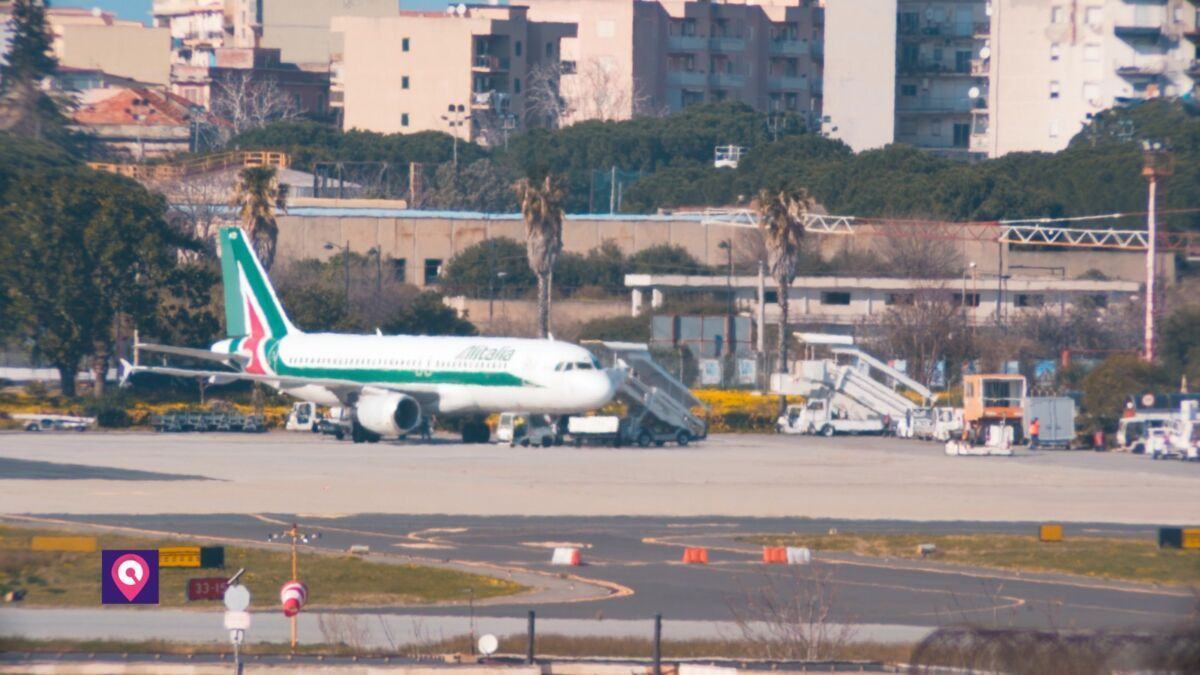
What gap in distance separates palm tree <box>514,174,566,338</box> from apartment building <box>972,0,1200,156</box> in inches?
3642

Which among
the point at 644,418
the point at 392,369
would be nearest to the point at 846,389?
the point at 644,418

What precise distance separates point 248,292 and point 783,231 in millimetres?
28835

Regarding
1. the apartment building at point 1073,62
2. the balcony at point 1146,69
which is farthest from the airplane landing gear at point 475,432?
the balcony at point 1146,69

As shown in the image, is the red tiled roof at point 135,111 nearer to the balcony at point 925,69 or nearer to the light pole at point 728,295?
the light pole at point 728,295

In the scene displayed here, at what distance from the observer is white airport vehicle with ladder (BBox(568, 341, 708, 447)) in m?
71.1

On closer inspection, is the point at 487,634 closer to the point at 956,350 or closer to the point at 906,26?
the point at 956,350

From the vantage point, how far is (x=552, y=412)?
68.8 m

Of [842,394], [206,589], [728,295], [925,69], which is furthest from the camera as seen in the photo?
[925,69]

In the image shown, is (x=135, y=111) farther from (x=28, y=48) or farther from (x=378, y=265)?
(x=28, y=48)

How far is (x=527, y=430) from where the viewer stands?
70.4 m

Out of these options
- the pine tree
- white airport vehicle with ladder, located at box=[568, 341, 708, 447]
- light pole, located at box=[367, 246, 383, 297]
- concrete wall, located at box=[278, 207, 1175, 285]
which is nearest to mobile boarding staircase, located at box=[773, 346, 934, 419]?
white airport vehicle with ladder, located at box=[568, 341, 708, 447]

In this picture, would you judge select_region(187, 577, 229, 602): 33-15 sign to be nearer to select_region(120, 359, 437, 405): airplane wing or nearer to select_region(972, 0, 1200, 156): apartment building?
select_region(120, 359, 437, 405): airplane wing

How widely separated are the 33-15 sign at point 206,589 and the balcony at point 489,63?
561ft

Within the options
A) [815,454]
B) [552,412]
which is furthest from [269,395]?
[815,454]
